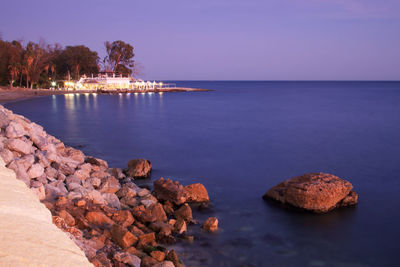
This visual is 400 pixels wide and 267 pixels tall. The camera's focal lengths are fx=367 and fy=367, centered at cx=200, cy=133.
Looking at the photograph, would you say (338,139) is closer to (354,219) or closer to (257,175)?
(257,175)

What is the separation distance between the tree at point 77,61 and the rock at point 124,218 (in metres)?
86.9

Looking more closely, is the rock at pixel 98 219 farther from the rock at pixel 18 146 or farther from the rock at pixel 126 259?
the rock at pixel 18 146

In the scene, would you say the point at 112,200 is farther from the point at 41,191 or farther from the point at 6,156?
the point at 6,156

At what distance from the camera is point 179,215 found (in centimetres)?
883

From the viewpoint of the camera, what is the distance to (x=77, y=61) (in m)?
90.8

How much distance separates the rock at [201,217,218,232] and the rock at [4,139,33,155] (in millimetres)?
4669

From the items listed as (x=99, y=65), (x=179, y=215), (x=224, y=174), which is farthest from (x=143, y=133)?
(x=99, y=65)

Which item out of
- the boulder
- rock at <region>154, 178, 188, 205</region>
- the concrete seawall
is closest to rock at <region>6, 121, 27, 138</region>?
rock at <region>154, 178, 188, 205</region>

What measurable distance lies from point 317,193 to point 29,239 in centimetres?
743

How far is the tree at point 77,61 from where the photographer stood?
294 feet

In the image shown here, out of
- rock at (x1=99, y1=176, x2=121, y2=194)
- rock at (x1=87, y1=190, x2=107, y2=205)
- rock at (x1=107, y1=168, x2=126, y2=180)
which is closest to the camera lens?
rock at (x1=87, y1=190, x2=107, y2=205)

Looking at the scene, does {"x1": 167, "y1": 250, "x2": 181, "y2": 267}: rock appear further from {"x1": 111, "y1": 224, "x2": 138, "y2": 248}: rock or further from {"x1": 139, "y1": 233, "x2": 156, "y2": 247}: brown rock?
{"x1": 111, "y1": 224, "x2": 138, "y2": 248}: rock

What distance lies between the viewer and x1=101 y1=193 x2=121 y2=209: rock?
8961 millimetres

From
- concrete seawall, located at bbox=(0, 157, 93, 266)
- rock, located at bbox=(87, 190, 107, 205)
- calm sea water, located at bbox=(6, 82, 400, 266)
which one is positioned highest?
concrete seawall, located at bbox=(0, 157, 93, 266)
